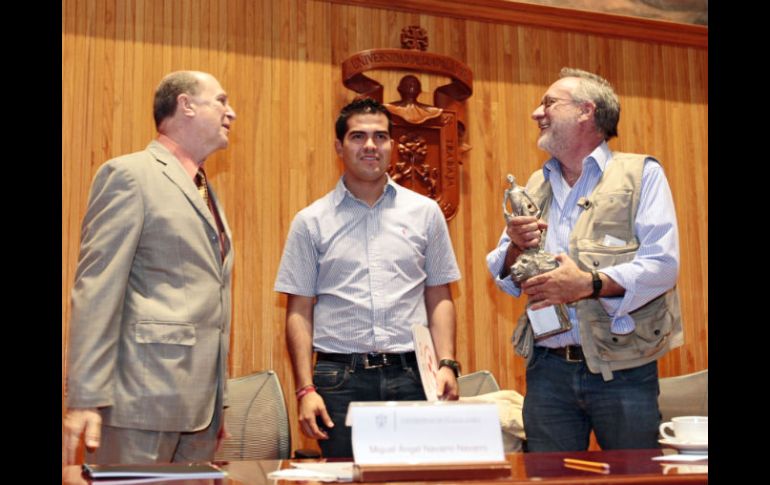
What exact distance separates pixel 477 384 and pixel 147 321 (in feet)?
8.25

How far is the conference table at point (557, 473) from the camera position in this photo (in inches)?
64.6

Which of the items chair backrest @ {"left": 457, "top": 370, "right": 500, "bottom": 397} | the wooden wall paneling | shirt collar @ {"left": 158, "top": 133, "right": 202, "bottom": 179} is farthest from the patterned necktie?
chair backrest @ {"left": 457, "top": 370, "right": 500, "bottom": 397}

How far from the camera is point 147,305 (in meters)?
2.55

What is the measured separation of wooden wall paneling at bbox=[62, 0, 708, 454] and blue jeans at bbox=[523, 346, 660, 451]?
2.26 metres

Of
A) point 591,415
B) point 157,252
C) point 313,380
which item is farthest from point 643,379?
point 157,252

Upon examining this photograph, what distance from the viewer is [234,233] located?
190 inches

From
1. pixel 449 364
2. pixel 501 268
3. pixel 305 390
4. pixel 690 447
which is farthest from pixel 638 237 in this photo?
pixel 305 390

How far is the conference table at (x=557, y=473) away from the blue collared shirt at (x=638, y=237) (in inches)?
30.9

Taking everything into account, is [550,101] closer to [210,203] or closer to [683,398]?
[210,203]

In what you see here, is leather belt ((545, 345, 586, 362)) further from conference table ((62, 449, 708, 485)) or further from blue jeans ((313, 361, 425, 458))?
conference table ((62, 449, 708, 485))

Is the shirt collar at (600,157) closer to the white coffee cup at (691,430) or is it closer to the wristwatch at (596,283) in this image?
the wristwatch at (596,283)

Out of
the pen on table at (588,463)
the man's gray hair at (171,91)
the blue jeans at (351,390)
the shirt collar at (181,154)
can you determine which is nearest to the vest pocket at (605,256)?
the blue jeans at (351,390)
